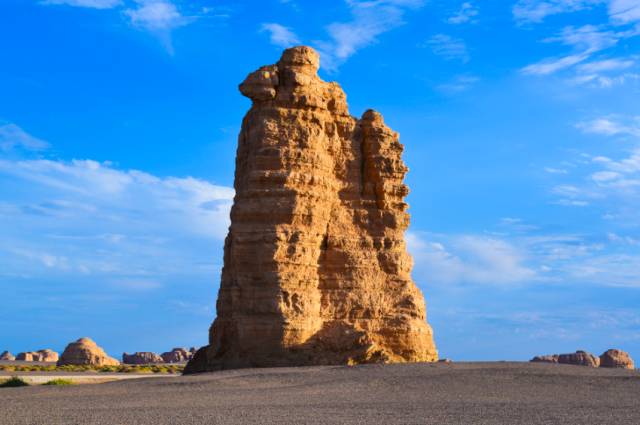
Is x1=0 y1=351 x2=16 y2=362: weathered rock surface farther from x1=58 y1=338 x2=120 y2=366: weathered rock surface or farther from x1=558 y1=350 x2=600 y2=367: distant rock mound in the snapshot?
x1=558 y1=350 x2=600 y2=367: distant rock mound

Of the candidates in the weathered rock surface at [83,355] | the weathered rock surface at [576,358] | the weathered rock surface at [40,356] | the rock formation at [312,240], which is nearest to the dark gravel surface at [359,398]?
the rock formation at [312,240]

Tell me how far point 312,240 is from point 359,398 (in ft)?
36.3

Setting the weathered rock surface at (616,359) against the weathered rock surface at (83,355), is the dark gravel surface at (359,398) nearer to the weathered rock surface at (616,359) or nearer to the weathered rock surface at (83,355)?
the weathered rock surface at (616,359)

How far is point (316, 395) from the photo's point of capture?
66.7 ft

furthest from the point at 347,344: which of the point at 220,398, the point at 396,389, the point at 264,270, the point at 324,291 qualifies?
the point at 220,398

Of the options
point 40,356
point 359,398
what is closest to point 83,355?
point 40,356

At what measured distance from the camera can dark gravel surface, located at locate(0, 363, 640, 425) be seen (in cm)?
1555

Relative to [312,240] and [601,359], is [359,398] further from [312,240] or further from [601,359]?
[601,359]

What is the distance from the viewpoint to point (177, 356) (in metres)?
93.1

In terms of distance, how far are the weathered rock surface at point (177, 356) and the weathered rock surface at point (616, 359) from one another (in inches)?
1906

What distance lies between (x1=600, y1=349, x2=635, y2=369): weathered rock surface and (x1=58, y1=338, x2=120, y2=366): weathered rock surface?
41392mm

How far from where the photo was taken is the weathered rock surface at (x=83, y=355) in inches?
2630

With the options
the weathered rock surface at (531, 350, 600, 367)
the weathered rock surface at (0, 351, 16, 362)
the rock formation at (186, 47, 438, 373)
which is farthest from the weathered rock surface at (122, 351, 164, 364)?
the rock formation at (186, 47, 438, 373)

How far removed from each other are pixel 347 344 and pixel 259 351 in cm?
345
